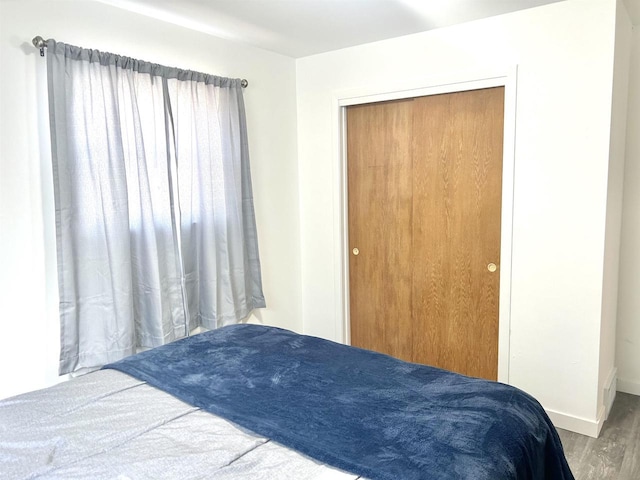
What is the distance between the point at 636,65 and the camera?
9.62 ft

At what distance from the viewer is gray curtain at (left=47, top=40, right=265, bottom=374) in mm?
2355

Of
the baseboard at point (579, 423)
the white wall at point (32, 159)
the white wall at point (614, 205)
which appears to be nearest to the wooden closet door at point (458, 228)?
the baseboard at point (579, 423)

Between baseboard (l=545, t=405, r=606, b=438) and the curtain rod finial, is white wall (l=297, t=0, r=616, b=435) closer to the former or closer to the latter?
baseboard (l=545, t=405, r=606, b=438)

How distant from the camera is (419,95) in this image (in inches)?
122

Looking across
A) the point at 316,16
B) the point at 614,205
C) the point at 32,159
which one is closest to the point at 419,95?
the point at 316,16

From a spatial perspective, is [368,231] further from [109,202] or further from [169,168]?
[109,202]

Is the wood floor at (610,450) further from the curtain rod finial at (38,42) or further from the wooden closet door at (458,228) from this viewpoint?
the curtain rod finial at (38,42)

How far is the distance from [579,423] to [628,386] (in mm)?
763

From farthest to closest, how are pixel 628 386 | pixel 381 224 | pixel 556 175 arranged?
pixel 381 224 < pixel 628 386 < pixel 556 175

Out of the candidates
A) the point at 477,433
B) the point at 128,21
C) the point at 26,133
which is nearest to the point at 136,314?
the point at 26,133

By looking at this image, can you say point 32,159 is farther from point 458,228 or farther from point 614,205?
point 614,205

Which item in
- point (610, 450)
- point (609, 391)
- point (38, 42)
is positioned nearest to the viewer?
point (38, 42)

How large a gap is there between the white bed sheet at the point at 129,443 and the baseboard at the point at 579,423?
2010 millimetres

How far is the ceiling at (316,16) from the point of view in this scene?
2.54m
